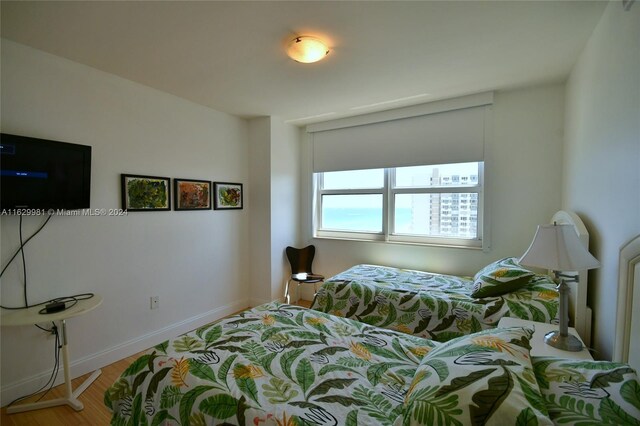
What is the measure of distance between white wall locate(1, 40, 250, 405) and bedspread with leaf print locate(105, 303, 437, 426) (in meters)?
1.25

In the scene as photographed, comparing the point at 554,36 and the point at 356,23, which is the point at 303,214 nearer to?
the point at 356,23

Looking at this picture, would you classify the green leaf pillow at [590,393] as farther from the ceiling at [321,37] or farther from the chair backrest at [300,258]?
the chair backrest at [300,258]

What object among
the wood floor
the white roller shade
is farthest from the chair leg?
the wood floor

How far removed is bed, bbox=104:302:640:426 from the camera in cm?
81

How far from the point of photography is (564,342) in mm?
1465

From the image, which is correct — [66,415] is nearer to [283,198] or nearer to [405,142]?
[283,198]

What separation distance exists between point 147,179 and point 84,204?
1.95 feet

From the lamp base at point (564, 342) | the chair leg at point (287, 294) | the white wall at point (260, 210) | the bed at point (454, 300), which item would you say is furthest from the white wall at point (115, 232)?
the lamp base at point (564, 342)

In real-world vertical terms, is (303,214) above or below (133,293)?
above

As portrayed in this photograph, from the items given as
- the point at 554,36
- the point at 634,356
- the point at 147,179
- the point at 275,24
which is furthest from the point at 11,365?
the point at 554,36

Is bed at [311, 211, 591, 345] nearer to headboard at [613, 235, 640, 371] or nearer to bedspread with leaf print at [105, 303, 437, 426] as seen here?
headboard at [613, 235, 640, 371]

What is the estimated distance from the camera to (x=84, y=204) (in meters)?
2.21

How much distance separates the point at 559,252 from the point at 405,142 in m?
2.21

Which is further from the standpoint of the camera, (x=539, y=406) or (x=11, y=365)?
(x=11, y=365)
